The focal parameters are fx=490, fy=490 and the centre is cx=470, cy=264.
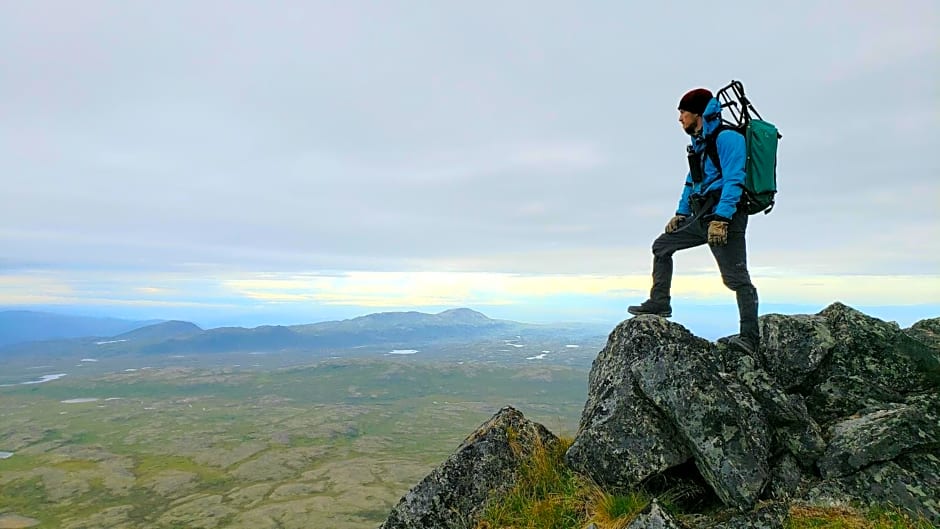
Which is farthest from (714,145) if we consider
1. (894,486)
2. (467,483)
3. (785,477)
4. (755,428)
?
(467,483)

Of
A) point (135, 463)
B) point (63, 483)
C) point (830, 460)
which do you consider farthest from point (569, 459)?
point (135, 463)

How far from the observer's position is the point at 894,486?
991cm

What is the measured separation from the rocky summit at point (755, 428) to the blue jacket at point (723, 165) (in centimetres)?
351

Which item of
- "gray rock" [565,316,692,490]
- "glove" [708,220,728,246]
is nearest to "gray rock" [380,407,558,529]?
"gray rock" [565,316,692,490]

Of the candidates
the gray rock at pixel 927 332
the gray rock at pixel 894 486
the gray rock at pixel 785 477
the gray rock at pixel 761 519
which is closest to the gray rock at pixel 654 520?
the gray rock at pixel 761 519

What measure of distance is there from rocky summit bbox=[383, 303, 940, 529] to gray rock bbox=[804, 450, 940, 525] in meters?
0.02

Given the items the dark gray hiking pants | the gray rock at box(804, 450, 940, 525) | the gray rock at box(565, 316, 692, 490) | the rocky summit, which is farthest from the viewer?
the dark gray hiking pants

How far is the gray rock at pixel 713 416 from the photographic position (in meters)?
10.4

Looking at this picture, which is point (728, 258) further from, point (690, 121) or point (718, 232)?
point (690, 121)

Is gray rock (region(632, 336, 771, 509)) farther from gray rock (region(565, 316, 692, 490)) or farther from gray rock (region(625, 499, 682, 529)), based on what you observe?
gray rock (region(625, 499, 682, 529))

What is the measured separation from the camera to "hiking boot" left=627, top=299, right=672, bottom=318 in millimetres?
13828

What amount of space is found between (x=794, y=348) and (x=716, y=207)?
4.34m

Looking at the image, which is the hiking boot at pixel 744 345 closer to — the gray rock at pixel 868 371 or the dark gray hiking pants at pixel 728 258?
the dark gray hiking pants at pixel 728 258

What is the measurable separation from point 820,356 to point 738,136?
5914 millimetres
